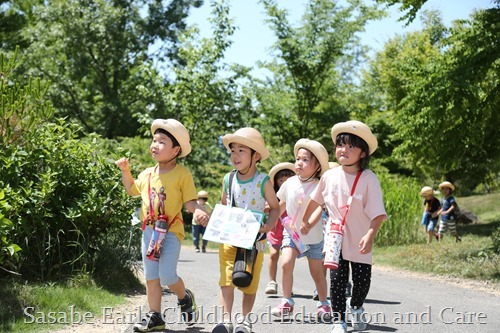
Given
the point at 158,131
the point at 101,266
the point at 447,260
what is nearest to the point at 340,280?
the point at 158,131

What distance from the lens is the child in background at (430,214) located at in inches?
705

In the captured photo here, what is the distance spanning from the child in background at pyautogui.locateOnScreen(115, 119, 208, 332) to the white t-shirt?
1.65 meters

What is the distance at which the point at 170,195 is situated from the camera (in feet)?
20.0

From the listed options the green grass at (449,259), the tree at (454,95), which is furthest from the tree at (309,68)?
the green grass at (449,259)

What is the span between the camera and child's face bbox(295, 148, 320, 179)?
731 cm

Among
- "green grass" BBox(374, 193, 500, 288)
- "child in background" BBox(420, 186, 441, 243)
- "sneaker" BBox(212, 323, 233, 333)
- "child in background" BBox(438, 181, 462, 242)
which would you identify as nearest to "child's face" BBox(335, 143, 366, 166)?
"sneaker" BBox(212, 323, 233, 333)

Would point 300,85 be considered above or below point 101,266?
above

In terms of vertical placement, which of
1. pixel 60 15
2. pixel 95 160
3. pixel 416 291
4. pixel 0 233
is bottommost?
pixel 416 291

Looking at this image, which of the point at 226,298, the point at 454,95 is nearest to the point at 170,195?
the point at 226,298

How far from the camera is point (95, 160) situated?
8.17 meters

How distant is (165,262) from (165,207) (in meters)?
0.47

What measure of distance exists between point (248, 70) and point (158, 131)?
20317 millimetres

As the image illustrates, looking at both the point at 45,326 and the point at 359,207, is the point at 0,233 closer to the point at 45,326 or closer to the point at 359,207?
the point at 45,326

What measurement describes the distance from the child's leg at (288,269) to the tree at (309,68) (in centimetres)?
1869
